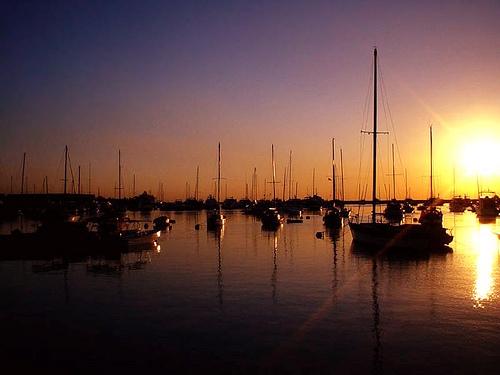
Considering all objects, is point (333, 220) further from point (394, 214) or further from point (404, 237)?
point (404, 237)

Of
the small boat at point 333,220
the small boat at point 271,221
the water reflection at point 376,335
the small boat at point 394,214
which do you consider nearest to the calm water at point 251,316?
the water reflection at point 376,335

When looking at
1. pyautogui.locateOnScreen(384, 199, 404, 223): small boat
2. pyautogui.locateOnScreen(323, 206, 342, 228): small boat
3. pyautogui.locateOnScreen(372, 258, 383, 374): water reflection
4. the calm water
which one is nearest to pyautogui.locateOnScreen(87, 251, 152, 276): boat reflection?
the calm water

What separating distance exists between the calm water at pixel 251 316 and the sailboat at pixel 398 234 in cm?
808

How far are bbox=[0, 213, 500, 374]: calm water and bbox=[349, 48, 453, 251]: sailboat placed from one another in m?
8.08

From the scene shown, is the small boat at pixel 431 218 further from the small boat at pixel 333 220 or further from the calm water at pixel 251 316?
the small boat at pixel 333 220

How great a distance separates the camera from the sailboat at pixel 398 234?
170 ft

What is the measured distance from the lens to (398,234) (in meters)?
52.2

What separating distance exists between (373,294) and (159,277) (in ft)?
48.7

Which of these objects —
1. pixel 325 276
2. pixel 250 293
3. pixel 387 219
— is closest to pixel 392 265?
pixel 325 276

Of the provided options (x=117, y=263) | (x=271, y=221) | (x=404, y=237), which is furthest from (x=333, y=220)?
(x=117, y=263)

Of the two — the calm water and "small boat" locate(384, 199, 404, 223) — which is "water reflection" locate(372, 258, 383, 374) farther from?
"small boat" locate(384, 199, 404, 223)

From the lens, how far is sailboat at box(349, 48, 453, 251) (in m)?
51.8

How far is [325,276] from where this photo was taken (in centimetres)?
3659

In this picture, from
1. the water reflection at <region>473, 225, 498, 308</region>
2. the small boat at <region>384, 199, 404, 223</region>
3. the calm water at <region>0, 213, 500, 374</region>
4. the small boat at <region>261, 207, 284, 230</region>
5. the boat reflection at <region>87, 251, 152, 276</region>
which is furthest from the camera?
the small boat at <region>384, 199, 404, 223</region>
